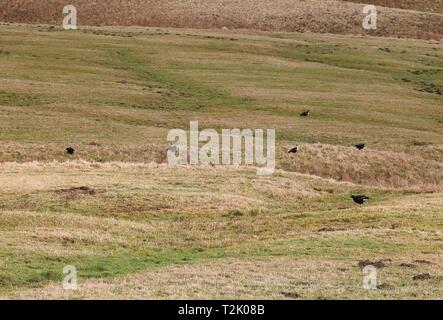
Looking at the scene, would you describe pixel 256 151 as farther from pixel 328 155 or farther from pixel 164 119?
pixel 164 119

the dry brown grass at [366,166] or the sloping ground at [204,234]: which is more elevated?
the sloping ground at [204,234]

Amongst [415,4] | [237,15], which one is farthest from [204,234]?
[415,4]

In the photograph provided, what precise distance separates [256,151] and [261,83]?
102 ft

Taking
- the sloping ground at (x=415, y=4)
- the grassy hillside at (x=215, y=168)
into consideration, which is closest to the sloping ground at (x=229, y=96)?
the grassy hillside at (x=215, y=168)

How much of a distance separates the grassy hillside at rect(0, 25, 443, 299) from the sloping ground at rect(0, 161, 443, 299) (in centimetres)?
13

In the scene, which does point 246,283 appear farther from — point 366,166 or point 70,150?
point 70,150

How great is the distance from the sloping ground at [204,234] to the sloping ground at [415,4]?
117 meters

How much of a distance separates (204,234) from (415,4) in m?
137

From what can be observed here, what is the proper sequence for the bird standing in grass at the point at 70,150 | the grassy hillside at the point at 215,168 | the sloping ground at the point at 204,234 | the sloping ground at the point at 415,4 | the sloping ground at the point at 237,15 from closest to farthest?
the sloping ground at the point at 204,234, the grassy hillside at the point at 215,168, the bird standing in grass at the point at 70,150, the sloping ground at the point at 237,15, the sloping ground at the point at 415,4

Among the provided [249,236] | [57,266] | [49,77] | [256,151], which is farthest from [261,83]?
[57,266]

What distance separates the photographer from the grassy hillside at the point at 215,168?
2961 centimetres

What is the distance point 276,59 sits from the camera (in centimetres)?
10456

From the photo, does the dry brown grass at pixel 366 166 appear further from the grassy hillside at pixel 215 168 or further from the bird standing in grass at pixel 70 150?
the bird standing in grass at pixel 70 150
